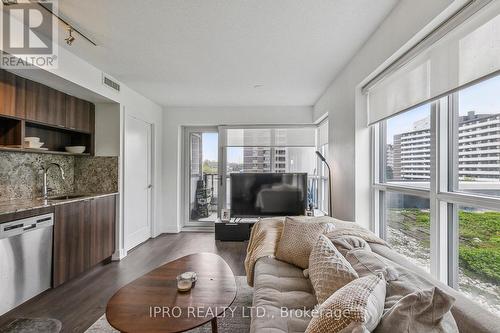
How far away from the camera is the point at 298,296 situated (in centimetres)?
154

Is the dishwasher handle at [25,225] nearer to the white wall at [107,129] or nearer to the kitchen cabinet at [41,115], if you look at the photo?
the kitchen cabinet at [41,115]

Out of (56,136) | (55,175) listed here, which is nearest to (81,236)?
(55,175)

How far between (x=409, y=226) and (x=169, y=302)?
1903mm

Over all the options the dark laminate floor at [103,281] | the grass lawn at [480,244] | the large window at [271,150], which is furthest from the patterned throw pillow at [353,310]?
the large window at [271,150]

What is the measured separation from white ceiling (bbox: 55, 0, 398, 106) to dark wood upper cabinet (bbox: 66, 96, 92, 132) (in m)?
0.62

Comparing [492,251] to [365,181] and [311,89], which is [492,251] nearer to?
[365,181]

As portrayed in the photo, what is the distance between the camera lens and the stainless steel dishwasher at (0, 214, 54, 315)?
2.10 meters

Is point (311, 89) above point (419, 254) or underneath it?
above

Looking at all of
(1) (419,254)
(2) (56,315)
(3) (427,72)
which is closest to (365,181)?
(1) (419,254)

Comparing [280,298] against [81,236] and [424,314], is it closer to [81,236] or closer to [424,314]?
[424,314]

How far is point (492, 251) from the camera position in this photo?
130 centimetres

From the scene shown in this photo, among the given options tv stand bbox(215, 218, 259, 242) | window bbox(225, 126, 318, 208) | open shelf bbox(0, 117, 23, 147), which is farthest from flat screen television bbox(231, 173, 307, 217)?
open shelf bbox(0, 117, 23, 147)

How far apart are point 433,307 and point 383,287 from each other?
11.2 inches

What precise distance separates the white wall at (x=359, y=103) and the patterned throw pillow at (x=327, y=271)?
1274 mm
